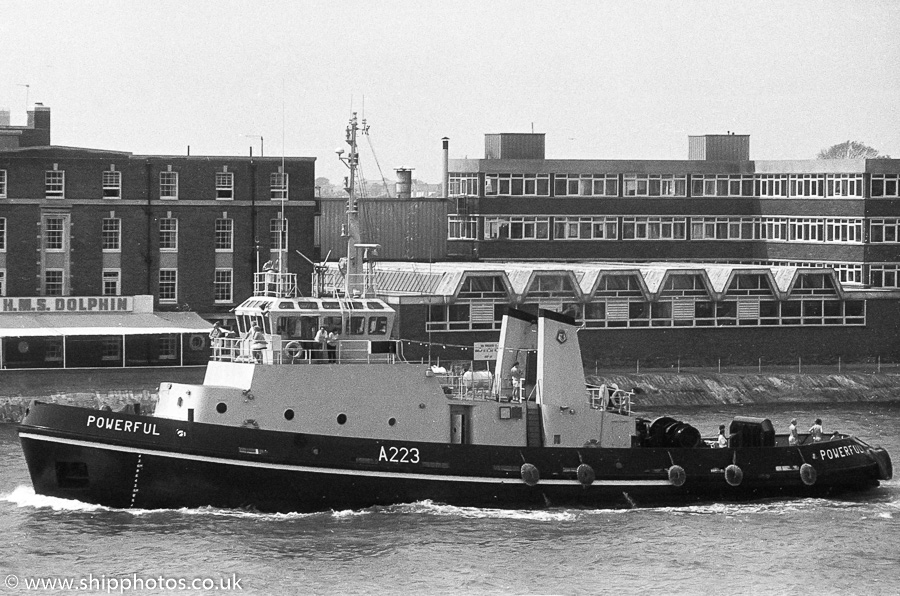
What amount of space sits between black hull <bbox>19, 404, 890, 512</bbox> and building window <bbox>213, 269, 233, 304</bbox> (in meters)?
25.6

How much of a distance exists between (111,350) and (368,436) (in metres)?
24.0

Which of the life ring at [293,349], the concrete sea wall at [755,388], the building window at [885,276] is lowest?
the concrete sea wall at [755,388]

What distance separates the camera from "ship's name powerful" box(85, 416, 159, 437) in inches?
1305

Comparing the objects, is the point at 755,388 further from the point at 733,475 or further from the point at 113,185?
the point at 113,185

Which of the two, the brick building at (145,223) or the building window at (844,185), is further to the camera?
the building window at (844,185)

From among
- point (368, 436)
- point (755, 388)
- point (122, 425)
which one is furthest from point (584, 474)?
point (755, 388)

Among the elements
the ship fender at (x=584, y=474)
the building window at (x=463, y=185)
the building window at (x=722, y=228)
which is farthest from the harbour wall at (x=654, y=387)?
the building window at (x=463, y=185)

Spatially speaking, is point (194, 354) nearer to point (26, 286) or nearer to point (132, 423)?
point (26, 286)

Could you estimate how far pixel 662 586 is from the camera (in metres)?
29.9

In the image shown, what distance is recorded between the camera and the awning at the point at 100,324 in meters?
53.8

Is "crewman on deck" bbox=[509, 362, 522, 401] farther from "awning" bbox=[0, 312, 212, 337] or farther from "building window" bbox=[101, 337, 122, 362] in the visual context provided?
"building window" bbox=[101, 337, 122, 362]

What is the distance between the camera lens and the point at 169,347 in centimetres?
5744

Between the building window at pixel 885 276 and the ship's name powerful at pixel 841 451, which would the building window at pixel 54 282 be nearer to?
the ship's name powerful at pixel 841 451

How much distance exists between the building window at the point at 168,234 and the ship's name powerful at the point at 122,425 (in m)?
26.3
